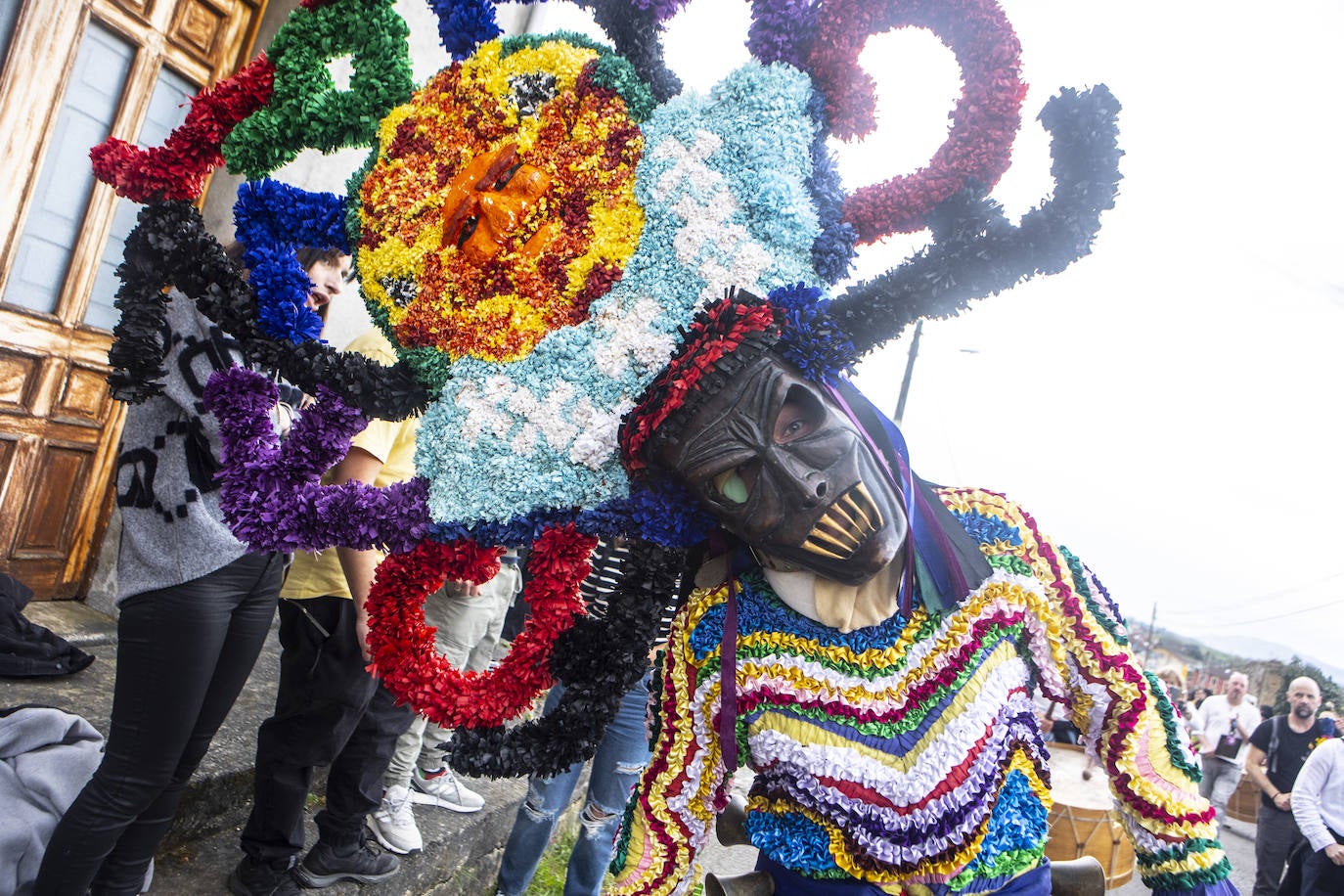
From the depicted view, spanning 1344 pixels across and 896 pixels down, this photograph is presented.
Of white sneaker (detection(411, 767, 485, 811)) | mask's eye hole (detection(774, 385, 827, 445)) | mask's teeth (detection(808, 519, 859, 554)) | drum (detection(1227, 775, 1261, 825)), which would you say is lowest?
drum (detection(1227, 775, 1261, 825))

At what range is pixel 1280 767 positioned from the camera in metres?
5.47

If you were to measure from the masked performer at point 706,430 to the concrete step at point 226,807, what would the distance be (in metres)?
1.57

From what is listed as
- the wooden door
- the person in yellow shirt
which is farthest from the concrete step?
the wooden door

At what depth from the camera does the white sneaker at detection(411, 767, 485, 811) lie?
3.35 m

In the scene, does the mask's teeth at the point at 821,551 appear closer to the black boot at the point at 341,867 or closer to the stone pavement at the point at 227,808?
the stone pavement at the point at 227,808

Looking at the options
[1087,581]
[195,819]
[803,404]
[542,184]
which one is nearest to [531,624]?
[803,404]

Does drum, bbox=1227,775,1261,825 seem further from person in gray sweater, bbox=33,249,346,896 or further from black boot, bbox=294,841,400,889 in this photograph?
person in gray sweater, bbox=33,249,346,896

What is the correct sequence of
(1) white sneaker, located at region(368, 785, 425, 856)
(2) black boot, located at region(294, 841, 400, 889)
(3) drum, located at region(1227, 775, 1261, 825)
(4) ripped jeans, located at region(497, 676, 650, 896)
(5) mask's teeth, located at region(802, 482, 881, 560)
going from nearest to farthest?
(5) mask's teeth, located at region(802, 482, 881, 560) → (2) black boot, located at region(294, 841, 400, 889) → (4) ripped jeans, located at region(497, 676, 650, 896) → (1) white sneaker, located at region(368, 785, 425, 856) → (3) drum, located at region(1227, 775, 1261, 825)

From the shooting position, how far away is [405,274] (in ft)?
4.89

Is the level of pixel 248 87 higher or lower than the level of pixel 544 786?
higher

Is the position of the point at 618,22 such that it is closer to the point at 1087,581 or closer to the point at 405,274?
the point at 405,274

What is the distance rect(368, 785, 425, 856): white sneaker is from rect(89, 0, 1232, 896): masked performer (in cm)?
160

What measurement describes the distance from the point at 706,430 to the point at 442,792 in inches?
105

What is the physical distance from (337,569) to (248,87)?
1.26 metres
